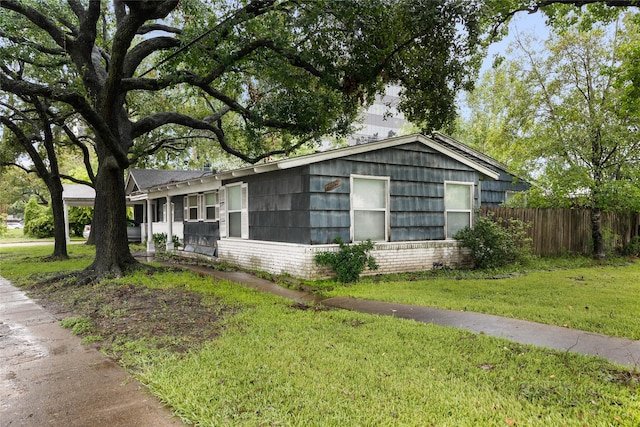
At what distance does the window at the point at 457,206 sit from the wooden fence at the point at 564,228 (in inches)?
55.2

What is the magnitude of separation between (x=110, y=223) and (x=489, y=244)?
11085 mm

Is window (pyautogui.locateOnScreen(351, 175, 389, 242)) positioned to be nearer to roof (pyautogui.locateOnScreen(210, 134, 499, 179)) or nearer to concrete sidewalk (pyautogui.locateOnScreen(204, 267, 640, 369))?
roof (pyautogui.locateOnScreen(210, 134, 499, 179))

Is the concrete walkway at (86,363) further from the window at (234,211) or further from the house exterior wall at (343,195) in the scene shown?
the window at (234,211)

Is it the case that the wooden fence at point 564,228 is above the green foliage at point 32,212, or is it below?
below

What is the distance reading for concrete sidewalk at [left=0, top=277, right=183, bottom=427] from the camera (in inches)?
128

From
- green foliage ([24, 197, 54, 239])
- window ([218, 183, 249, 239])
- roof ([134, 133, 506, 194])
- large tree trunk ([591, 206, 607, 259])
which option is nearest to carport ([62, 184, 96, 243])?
green foliage ([24, 197, 54, 239])

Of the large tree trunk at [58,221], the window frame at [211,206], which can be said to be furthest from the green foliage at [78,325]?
the large tree trunk at [58,221]

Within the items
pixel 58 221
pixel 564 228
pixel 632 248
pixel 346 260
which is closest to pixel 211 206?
pixel 58 221

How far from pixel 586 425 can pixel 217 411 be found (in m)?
2.96

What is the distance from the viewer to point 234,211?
43.4ft

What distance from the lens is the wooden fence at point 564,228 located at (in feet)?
45.2

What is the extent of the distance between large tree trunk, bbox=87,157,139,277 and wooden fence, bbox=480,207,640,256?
11794 millimetres

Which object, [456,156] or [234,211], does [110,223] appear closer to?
[234,211]

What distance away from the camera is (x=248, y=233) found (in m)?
12.4
